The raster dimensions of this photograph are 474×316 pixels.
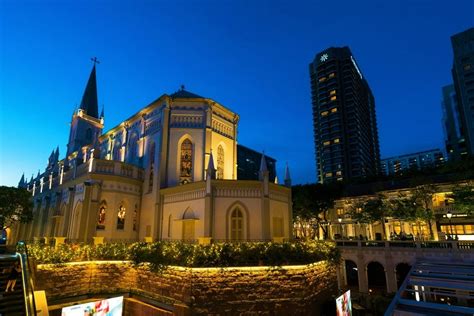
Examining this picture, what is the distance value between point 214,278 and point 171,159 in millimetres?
13377

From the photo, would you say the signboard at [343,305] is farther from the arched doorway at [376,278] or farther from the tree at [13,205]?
the tree at [13,205]

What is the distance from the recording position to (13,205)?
31578mm

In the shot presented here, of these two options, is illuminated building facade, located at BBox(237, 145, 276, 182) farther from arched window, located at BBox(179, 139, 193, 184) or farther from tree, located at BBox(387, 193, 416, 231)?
arched window, located at BBox(179, 139, 193, 184)

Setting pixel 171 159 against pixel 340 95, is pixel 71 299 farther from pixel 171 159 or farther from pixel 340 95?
pixel 340 95

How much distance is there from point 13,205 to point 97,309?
25102 millimetres

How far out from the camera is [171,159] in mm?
26906

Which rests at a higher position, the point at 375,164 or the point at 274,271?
the point at 375,164

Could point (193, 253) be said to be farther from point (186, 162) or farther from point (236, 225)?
point (186, 162)

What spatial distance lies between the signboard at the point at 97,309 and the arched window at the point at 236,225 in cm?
898

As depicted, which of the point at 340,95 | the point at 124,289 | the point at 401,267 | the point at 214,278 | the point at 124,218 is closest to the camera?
the point at 214,278

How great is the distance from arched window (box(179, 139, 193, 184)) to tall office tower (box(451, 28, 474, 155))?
7693 cm

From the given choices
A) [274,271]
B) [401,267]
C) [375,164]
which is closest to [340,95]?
[375,164]

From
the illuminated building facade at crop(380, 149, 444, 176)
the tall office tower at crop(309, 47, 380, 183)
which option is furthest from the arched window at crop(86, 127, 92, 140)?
the illuminated building facade at crop(380, 149, 444, 176)

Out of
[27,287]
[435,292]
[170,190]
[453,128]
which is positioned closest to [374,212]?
[435,292]
